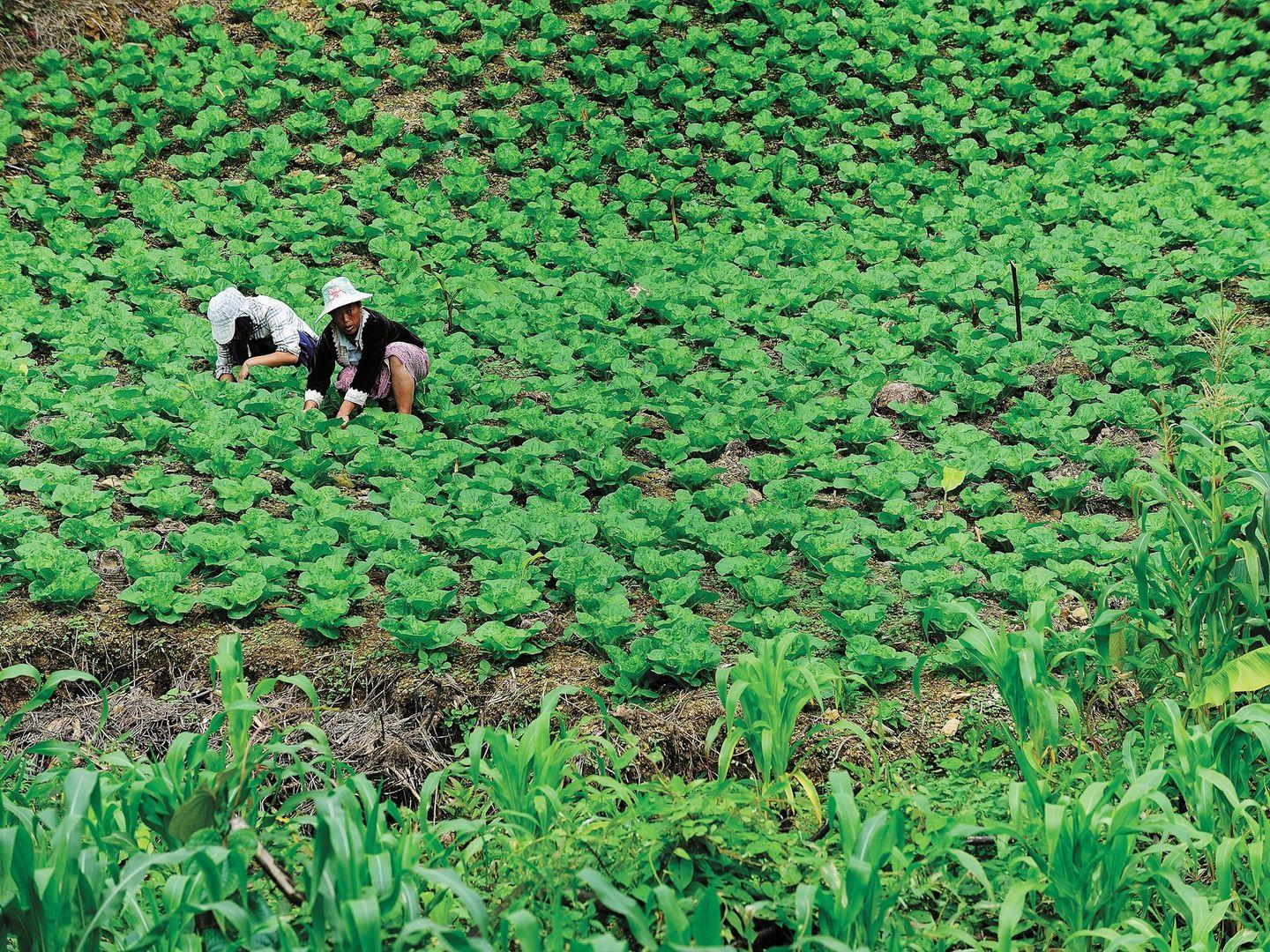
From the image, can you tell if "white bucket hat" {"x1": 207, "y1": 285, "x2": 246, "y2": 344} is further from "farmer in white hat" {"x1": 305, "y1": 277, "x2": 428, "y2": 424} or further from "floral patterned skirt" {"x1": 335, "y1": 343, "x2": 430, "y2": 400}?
"floral patterned skirt" {"x1": 335, "y1": 343, "x2": 430, "y2": 400}

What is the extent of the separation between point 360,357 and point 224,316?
72cm

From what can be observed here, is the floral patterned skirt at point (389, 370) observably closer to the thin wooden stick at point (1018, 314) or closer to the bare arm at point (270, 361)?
the bare arm at point (270, 361)

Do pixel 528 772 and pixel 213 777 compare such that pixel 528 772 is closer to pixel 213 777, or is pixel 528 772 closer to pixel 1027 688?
pixel 213 777

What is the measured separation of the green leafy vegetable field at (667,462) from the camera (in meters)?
3.06

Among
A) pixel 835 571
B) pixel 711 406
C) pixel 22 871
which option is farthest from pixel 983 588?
pixel 22 871

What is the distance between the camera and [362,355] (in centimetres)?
581

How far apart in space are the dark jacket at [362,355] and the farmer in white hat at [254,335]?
0.97 feet

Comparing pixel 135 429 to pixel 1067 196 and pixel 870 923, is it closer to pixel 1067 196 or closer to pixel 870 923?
pixel 870 923

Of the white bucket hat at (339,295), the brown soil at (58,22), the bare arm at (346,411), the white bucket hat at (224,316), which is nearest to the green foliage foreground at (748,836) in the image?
the bare arm at (346,411)

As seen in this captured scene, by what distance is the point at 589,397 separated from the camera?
233 inches

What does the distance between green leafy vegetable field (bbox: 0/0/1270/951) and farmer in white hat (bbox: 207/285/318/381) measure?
0.20 meters

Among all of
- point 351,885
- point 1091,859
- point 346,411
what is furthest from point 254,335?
point 1091,859

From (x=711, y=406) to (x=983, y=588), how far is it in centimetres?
176

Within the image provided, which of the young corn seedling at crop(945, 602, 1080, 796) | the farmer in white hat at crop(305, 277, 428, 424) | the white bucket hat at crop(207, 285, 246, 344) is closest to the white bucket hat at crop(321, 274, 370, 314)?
the farmer in white hat at crop(305, 277, 428, 424)
